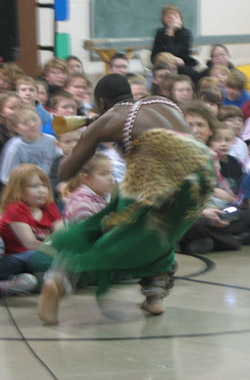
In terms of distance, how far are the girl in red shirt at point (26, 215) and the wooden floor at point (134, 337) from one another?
370 millimetres

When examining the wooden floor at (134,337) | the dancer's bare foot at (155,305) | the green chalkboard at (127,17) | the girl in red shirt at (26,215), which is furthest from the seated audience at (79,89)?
the dancer's bare foot at (155,305)

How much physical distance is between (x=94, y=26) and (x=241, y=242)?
6736 millimetres

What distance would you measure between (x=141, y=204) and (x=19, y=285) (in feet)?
3.59

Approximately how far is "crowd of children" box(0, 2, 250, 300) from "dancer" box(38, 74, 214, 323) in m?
0.45

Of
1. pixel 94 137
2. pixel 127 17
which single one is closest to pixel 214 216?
pixel 94 137

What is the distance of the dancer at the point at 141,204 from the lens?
4246 mm

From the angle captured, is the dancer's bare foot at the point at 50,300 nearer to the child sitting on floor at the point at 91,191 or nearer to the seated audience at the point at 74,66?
the child sitting on floor at the point at 91,191

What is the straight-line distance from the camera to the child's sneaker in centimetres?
Answer: 491

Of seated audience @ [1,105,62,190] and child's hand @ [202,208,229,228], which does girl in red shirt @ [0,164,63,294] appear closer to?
seated audience @ [1,105,62,190]

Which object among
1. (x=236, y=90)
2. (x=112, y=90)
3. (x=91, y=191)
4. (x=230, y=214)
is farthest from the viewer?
(x=236, y=90)

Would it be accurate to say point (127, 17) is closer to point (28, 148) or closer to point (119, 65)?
point (119, 65)

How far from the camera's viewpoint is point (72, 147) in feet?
22.4

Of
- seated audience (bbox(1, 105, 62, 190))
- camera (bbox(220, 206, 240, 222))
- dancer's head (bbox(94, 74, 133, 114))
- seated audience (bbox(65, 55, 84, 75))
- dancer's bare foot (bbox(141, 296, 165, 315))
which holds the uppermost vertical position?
dancer's head (bbox(94, 74, 133, 114))

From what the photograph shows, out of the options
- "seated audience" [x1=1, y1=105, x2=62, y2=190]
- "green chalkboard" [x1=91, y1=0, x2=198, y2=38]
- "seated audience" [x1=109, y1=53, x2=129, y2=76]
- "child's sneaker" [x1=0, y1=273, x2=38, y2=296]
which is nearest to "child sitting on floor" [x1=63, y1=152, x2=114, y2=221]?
"child's sneaker" [x1=0, y1=273, x2=38, y2=296]
